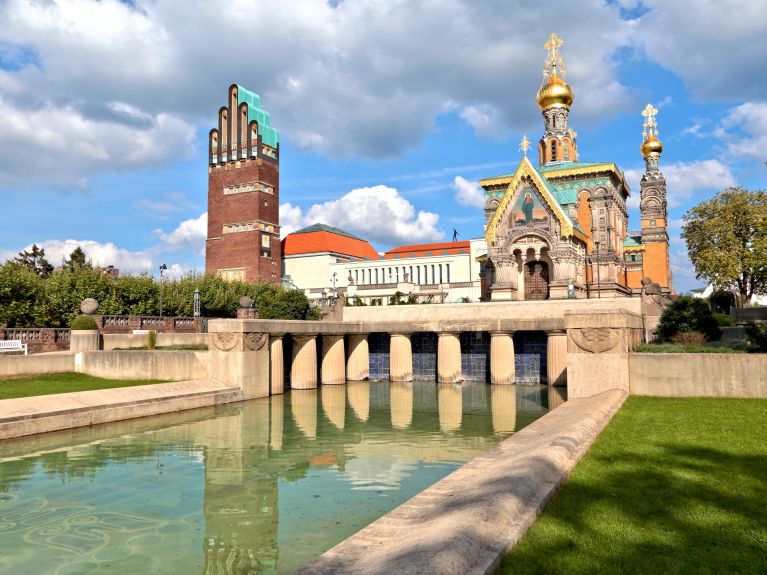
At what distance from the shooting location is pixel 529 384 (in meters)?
37.2

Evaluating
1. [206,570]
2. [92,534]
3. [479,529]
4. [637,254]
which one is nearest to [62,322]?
[92,534]

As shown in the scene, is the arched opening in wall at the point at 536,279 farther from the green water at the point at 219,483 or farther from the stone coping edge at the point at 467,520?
the stone coping edge at the point at 467,520

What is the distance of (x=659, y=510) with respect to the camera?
26.6 ft

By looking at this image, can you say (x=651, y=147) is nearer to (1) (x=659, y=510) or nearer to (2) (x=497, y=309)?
(2) (x=497, y=309)

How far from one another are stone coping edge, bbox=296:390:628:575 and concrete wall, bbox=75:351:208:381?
63.6ft

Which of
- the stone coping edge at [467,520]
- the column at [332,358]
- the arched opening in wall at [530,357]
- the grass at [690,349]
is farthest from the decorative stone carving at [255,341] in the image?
the stone coping edge at [467,520]

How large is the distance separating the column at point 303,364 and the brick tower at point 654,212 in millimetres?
44114

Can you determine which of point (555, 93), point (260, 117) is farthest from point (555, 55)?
point (260, 117)

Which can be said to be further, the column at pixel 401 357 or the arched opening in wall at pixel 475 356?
the column at pixel 401 357

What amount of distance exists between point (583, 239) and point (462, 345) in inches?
925

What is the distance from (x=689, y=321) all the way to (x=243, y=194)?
70256 mm

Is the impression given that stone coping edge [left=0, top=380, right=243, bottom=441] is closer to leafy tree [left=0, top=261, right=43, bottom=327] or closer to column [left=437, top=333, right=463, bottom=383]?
column [left=437, top=333, right=463, bottom=383]

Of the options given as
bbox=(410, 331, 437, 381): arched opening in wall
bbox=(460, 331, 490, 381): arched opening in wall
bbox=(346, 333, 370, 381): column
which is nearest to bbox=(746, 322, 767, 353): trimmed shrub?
bbox=(460, 331, 490, 381): arched opening in wall

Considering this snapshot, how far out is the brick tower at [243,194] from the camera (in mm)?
85562
